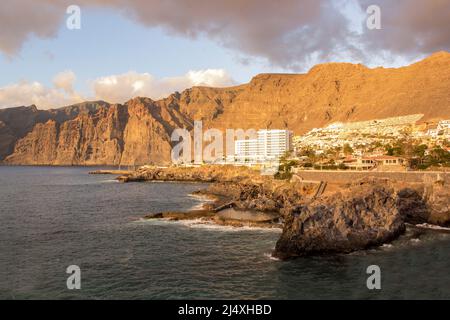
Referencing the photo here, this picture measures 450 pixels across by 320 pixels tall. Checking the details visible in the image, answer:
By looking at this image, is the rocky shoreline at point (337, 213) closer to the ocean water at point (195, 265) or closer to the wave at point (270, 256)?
the wave at point (270, 256)

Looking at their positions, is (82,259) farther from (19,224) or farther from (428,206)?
(428,206)

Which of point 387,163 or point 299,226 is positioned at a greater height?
point 387,163

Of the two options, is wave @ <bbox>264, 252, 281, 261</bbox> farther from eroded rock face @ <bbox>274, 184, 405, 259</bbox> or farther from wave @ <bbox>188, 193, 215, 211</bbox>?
wave @ <bbox>188, 193, 215, 211</bbox>
